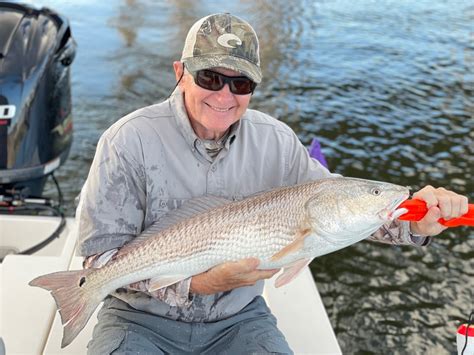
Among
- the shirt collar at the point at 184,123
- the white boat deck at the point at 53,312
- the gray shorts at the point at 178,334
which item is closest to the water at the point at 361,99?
the white boat deck at the point at 53,312

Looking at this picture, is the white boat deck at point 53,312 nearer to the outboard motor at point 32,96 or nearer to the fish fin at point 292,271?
the outboard motor at point 32,96

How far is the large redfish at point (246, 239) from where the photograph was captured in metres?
Answer: 2.36

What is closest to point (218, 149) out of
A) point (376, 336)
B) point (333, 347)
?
point (333, 347)

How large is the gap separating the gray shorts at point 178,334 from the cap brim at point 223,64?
123cm

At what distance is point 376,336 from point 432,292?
33.8 inches

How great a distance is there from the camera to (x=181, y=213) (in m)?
2.53

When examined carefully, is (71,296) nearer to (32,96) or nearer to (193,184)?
(193,184)

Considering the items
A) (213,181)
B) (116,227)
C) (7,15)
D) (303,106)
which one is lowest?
(303,106)

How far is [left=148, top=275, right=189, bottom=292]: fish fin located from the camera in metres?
2.45

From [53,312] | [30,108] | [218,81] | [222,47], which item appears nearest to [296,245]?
[218,81]

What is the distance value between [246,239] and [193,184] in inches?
17.7

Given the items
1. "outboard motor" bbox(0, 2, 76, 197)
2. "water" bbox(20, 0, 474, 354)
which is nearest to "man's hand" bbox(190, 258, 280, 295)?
"outboard motor" bbox(0, 2, 76, 197)

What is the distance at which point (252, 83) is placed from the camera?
2.58m

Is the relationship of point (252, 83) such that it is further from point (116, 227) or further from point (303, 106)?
point (303, 106)
